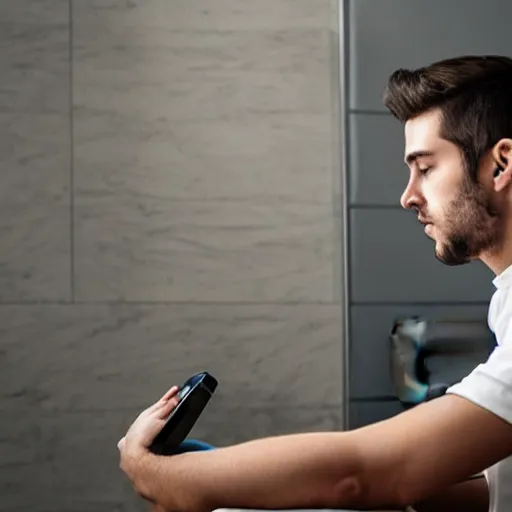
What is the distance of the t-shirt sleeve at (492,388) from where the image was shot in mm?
1114

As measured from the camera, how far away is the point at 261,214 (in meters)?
2.80

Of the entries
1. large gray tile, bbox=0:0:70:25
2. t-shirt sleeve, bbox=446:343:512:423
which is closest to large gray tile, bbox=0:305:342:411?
large gray tile, bbox=0:0:70:25

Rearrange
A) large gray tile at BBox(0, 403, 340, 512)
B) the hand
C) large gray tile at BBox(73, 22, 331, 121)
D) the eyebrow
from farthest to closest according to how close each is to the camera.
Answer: large gray tile at BBox(73, 22, 331, 121)
large gray tile at BBox(0, 403, 340, 512)
the eyebrow
the hand

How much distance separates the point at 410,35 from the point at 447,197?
1.53 meters

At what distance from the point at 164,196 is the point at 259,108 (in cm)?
40

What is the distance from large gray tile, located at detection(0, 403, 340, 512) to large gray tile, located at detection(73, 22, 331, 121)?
0.92 m

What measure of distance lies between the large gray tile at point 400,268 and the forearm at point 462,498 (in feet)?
4.53

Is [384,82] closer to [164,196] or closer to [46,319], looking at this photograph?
[164,196]

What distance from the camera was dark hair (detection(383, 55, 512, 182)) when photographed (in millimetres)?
1471

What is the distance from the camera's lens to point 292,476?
3.57 feet

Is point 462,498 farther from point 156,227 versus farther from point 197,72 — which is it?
point 197,72

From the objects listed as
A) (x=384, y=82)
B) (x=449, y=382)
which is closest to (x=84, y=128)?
(x=384, y=82)

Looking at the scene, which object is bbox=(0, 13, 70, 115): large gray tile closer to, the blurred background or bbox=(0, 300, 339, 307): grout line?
the blurred background

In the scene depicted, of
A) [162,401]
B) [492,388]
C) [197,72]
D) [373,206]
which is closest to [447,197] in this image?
[492,388]
